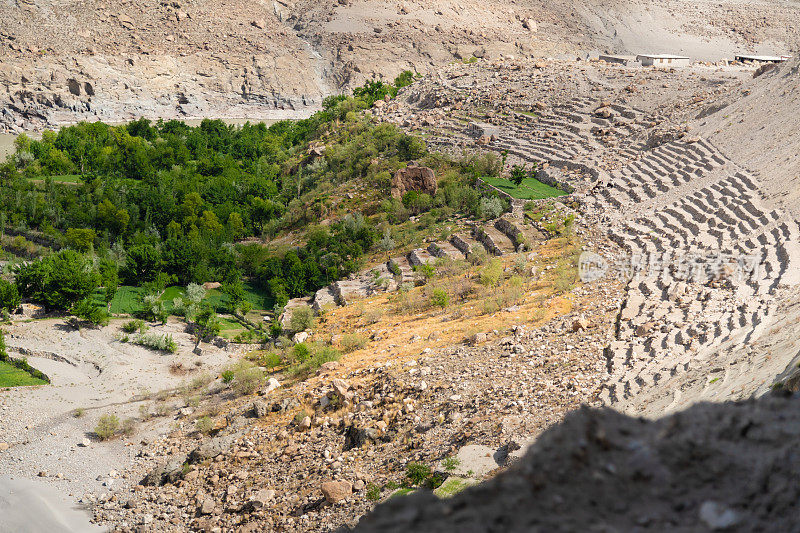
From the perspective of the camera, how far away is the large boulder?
28.7 metres

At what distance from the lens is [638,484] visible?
4.11 m

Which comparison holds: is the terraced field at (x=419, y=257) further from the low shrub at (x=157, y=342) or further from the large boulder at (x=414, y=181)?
the large boulder at (x=414, y=181)

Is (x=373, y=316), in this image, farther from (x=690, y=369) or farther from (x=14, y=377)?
(x=14, y=377)

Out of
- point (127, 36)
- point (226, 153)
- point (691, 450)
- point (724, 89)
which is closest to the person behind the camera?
point (691, 450)

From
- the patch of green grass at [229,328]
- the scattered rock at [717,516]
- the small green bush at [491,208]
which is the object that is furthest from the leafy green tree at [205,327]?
the scattered rock at [717,516]

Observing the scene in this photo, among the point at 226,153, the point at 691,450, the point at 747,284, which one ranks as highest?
the point at 691,450

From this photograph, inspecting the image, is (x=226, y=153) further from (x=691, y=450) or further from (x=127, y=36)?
(x=691, y=450)

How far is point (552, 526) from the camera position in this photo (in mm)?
3748

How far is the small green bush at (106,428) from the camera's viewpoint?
576 inches

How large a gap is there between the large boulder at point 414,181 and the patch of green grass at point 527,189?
2306mm

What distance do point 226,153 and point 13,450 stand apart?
3702cm

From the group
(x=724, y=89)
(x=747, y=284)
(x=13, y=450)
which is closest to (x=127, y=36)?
(x=724, y=89)

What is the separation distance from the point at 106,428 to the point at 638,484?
1344 cm

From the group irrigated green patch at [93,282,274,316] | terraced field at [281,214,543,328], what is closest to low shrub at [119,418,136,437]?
terraced field at [281,214,543,328]
